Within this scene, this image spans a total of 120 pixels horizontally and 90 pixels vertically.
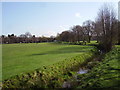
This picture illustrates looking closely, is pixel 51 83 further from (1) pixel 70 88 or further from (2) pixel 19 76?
(2) pixel 19 76

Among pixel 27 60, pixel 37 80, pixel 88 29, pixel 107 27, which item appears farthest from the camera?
pixel 88 29

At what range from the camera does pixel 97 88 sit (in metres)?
7.22

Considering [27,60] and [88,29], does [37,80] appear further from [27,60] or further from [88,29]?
[88,29]

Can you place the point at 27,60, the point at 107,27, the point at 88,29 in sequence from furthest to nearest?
the point at 88,29 < the point at 107,27 < the point at 27,60

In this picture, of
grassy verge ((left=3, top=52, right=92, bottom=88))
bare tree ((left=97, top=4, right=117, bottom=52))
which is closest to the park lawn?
grassy verge ((left=3, top=52, right=92, bottom=88))

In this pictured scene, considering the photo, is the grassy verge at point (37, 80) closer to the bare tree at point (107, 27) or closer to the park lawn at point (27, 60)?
the park lawn at point (27, 60)

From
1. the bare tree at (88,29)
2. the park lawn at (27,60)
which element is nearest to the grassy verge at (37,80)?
the park lawn at (27,60)

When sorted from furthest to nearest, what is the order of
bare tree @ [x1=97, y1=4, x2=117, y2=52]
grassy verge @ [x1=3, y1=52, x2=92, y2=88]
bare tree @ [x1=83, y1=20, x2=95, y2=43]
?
1. bare tree @ [x1=83, y1=20, x2=95, y2=43]
2. bare tree @ [x1=97, y1=4, x2=117, y2=52]
3. grassy verge @ [x1=3, y1=52, x2=92, y2=88]

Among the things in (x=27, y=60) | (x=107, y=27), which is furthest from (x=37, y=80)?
(x=107, y=27)

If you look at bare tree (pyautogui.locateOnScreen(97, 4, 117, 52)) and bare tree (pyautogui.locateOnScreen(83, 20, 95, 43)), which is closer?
bare tree (pyautogui.locateOnScreen(97, 4, 117, 52))

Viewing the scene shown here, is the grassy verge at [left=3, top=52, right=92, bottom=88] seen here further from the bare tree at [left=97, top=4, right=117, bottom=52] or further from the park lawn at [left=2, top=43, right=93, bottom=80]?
the bare tree at [left=97, top=4, right=117, bottom=52]

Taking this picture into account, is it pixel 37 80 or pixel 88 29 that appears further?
pixel 88 29

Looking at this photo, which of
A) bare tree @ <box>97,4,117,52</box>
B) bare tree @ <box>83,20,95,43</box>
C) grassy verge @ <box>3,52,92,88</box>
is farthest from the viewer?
bare tree @ <box>83,20,95,43</box>

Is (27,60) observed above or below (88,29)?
below
